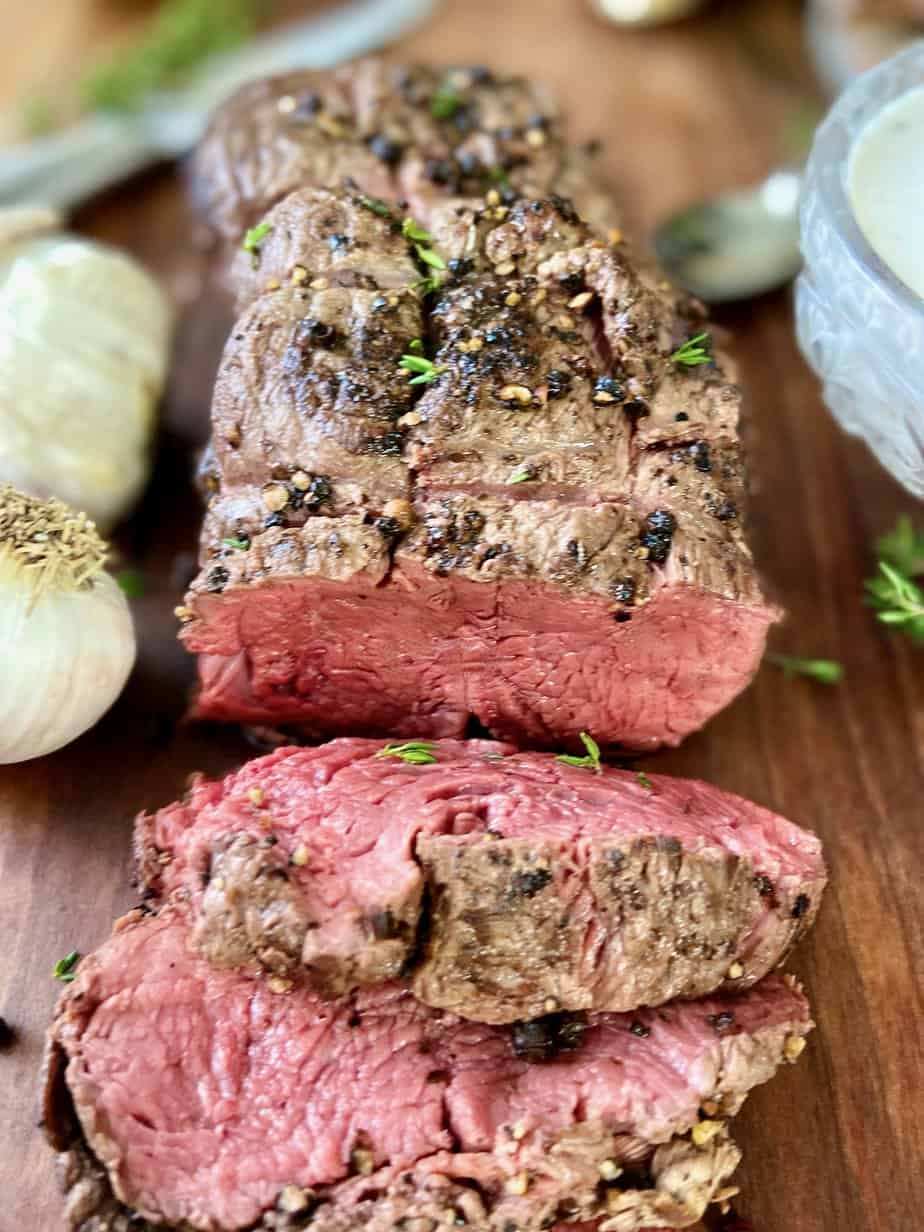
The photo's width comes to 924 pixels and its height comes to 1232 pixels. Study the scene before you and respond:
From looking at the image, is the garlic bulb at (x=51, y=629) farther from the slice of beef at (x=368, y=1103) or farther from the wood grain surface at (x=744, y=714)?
the slice of beef at (x=368, y=1103)

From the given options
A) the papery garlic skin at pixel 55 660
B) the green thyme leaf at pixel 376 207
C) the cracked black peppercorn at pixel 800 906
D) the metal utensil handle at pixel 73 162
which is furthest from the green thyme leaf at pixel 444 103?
the cracked black peppercorn at pixel 800 906

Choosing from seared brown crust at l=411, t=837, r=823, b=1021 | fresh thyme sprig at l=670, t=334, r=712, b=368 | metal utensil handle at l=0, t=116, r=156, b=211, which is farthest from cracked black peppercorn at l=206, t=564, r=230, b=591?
metal utensil handle at l=0, t=116, r=156, b=211

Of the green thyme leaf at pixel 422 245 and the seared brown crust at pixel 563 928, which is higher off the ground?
the green thyme leaf at pixel 422 245

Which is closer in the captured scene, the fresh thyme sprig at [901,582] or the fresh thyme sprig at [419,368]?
the fresh thyme sprig at [419,368]

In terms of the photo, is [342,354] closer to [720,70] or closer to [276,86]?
[276,86]

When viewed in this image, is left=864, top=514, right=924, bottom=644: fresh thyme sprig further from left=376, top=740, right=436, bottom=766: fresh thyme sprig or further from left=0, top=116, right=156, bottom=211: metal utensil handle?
left=0, top=116, right=156, bottom=211: metal utensil handle
